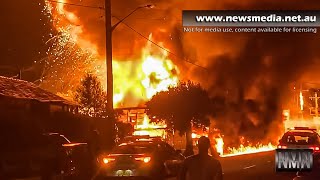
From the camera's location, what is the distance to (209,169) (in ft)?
26.6

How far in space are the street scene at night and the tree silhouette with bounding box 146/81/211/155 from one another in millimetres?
68

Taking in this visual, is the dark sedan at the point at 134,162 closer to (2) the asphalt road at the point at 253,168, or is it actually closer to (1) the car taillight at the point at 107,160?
(1) the car taillight at the point at 107,160

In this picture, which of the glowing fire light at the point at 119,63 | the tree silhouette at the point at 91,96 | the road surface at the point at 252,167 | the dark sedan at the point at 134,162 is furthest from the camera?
the glowing fire light at the point at 119,63

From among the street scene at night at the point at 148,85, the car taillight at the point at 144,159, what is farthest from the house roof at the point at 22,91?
the car taillight at the point at 144,159

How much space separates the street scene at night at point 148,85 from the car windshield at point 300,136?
52 mm

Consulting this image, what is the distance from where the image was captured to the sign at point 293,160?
13852mm

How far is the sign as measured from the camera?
13.9 m

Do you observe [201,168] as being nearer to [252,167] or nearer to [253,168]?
[253,168]

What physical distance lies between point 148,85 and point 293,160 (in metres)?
42.2

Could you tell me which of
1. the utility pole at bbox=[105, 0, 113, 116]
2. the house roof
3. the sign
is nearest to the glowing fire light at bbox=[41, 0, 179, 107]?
the house roof

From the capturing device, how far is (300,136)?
72.5ft

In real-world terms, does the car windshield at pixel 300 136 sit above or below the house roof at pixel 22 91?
below

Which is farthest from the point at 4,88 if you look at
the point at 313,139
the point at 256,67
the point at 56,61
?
the point at 56,61

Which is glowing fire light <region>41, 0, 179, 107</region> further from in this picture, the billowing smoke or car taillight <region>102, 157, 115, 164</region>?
car taillight <region>102, 157, 115, 164</region>
